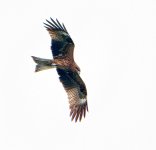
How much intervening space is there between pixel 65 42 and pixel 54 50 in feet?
1.15

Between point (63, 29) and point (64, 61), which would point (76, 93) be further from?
point (63, 29)

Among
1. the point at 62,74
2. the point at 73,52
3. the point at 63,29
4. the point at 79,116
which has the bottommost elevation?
the point at 79,116

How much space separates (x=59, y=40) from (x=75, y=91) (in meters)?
1.53

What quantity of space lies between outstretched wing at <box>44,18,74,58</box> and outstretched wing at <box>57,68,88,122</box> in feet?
1.66

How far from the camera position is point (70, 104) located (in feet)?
31.3

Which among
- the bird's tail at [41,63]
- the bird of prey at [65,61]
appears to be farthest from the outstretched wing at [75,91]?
the bird's tail at [41,63]

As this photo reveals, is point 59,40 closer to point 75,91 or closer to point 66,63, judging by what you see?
point 66,63

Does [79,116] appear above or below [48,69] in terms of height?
below

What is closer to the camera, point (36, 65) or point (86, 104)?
point (36, 65)

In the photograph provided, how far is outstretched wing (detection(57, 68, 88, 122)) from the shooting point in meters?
9.38

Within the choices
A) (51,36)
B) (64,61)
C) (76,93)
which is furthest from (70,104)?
(51,36)

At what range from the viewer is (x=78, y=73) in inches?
370

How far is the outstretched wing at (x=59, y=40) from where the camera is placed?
913 centimetres

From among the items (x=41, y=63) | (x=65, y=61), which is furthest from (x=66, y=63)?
(x=41, y=63)
